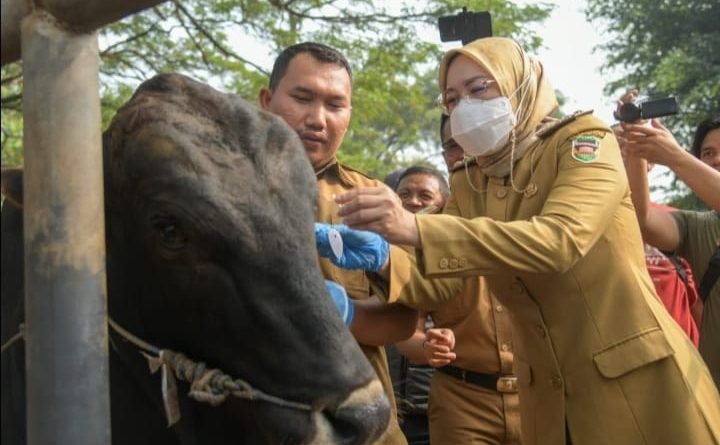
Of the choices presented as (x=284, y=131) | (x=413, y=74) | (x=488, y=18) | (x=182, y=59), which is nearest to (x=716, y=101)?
(x=413, y=74)

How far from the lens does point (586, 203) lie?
11.6 ft

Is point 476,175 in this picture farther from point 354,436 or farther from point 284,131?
point 354,436

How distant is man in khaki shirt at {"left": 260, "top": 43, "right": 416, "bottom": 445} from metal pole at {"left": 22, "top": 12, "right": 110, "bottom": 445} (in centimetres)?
201

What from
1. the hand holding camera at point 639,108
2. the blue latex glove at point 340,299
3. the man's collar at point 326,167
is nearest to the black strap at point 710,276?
the hand holding camera at point 639,108

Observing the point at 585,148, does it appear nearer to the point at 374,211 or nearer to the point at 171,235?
the point at 374,211

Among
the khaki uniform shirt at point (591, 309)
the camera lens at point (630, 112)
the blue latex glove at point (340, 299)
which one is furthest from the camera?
the camera lens at point (630, 112)

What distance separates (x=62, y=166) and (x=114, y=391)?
1.23m

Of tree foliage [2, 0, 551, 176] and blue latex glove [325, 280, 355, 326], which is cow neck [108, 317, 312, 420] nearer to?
blue latex glove [325, 280, 355, 326]

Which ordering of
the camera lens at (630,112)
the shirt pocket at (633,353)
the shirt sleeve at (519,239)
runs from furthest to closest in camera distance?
the camera lens at (630,112)
the shirt pocket at (633,353)
the shirt sleeve at (519,239)

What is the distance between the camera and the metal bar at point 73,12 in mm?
1928

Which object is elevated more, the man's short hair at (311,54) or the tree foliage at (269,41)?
the tree foliage at (269,41)

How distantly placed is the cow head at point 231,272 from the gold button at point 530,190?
3.73 feet

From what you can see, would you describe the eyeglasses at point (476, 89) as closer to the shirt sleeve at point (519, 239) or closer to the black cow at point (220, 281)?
the shirt sleeve at point (519, 239)

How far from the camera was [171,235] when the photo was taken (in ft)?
9.16
